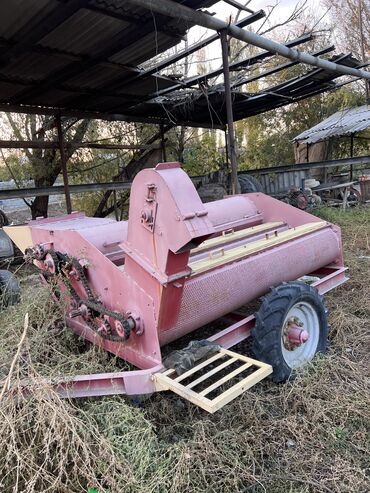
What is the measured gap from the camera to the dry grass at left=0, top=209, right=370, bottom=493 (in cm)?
193

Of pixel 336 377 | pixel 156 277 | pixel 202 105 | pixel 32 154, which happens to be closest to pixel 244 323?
pixel 336 377

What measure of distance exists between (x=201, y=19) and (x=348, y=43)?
17.9 m

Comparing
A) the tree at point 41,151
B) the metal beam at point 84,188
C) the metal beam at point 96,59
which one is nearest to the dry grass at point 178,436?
the metal beam at point 96,59

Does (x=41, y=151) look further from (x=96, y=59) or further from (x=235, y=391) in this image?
(x=235, y=391)

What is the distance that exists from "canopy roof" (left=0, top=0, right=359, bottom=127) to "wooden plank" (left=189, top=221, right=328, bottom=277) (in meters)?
2.63

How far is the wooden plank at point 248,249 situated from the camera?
9.34 ft

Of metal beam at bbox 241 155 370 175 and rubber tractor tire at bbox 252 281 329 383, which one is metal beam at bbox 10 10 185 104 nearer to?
rubber tractor tire at bbox 252 281 329 383

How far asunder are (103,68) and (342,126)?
7989mm

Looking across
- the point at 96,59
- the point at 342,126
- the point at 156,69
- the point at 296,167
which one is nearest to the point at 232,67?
the point at 156,69

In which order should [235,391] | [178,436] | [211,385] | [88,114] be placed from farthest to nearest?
[88,114], [178,436], [211,385], [235,391]

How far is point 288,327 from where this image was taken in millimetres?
2943

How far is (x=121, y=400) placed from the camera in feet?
7.63

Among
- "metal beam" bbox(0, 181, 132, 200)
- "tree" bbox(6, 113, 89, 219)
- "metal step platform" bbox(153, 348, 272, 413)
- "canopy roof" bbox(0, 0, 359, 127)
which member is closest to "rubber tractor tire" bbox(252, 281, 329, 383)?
"metal step platform" bbox(153, 348, 272, 413)

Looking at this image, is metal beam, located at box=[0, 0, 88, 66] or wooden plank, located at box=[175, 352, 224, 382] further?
metal beam, located at box=[0, 0, 88, 66]
